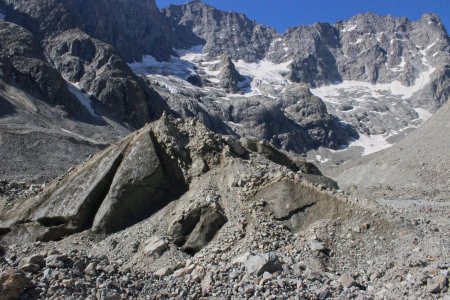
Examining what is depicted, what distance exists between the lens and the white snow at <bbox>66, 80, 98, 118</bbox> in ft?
423

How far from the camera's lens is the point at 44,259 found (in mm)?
11344

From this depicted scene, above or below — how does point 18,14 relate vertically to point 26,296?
above

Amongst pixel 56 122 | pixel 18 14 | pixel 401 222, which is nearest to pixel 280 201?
pixel 401 222

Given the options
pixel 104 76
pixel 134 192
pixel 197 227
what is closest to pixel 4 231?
pixel 134 192

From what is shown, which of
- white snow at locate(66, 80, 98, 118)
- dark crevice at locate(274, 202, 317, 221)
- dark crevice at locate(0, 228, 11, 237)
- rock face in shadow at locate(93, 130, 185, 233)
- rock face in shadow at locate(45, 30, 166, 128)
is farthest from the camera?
rock face in shadow at locate(45, 30, 166, 128)

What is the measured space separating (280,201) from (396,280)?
5777 millimetres

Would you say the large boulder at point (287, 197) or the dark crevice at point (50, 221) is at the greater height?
the large boulder at point (287, 197)

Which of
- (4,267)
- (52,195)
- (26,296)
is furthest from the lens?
(52,195)

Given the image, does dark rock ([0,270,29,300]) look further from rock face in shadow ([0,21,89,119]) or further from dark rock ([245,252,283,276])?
rock face in shadow ([0,21,89,119])

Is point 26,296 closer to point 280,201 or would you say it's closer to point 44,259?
point 44,259

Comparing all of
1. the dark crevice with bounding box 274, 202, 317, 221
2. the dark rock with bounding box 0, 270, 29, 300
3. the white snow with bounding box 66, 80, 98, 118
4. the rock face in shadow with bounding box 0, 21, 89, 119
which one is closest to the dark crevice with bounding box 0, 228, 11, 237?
the dark rock with bounding box 0, 270, 29, 300

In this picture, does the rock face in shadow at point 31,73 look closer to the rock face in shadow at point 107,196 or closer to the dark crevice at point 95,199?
the rock face in shadow at point 107,196

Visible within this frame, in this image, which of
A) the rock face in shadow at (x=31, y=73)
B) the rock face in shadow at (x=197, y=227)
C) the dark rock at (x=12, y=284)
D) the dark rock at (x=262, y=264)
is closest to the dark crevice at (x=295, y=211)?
the rock face in shadow at (x=197, y=227)

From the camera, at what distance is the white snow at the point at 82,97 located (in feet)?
423
